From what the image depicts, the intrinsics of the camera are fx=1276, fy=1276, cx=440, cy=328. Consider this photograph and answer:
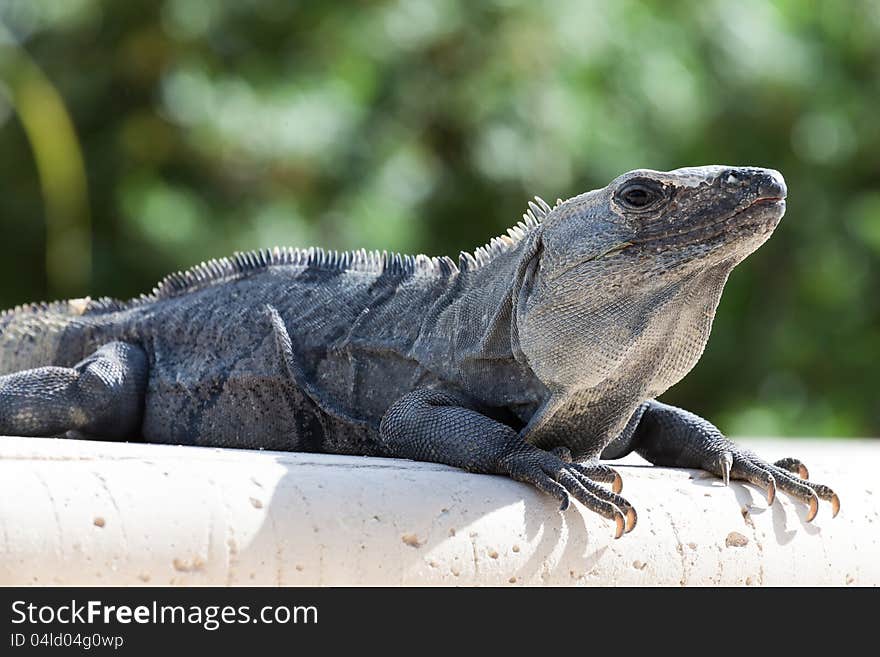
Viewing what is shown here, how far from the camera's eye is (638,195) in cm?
352

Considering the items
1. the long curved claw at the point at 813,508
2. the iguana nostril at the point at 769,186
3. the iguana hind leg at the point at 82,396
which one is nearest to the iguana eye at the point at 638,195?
the iguana nostril at the point at 769,186

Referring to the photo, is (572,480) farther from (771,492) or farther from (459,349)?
(459,349)

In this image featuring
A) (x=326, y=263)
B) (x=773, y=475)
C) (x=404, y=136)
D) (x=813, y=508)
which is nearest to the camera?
(x=813, y=508)

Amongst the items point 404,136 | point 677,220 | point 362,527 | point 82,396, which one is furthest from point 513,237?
point 404,136

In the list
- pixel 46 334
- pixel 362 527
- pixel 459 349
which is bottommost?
pixel 362 527

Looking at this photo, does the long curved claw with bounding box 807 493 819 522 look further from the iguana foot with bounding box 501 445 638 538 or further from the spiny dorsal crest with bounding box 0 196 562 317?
the spiny dorsal crest with bounding box 0 196 562 317

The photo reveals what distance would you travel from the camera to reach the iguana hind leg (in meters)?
4.37

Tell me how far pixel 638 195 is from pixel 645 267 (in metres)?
0.21

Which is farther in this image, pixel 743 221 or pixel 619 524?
pixel 743 221

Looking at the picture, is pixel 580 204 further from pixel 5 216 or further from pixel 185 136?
pixel 5 216

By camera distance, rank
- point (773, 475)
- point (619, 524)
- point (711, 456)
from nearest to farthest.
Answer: point (619, 524) → point (773, 475) → point (711, 456)

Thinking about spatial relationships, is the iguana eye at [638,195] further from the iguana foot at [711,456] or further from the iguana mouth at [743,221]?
the iguana foot at [711,456]

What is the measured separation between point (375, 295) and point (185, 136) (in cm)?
628

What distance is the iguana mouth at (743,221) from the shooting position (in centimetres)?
338
